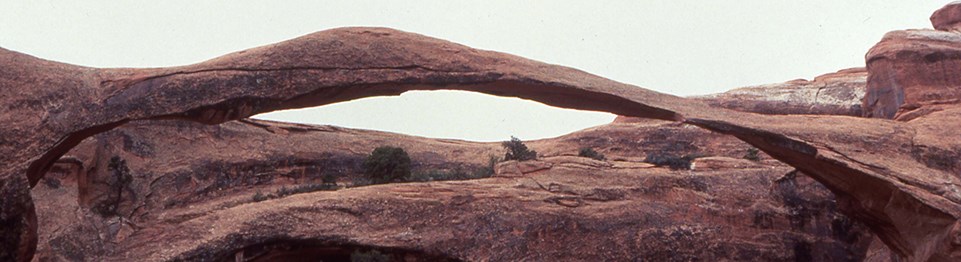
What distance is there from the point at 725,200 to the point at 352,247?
10875mm

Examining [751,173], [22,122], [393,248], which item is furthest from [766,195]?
[22,122]

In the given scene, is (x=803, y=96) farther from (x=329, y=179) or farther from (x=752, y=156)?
(x=329, y=179)

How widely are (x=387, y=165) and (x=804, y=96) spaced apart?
661 inches

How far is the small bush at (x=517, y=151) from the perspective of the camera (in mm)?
35344

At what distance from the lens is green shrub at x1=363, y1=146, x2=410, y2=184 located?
3362cm

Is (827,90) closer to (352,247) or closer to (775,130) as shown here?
(775,130)

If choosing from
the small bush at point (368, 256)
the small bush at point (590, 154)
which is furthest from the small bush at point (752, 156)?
the small bush at point (368, 256)

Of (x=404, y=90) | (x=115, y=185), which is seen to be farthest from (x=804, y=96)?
(x=115, y=185)

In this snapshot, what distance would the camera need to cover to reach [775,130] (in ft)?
76.8

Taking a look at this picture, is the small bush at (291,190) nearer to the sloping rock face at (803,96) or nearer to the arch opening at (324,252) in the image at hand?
the arch opening at (324,252)

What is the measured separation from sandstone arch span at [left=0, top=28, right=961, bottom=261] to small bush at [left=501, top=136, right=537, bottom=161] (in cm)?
969

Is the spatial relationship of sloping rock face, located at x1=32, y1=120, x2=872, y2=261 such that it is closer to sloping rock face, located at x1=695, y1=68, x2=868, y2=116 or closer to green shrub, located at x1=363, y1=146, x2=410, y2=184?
green shrub, located at x1=363, y1=146, x2=410, y2=184

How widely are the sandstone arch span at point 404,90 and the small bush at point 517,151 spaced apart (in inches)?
382

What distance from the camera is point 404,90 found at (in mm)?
23750
